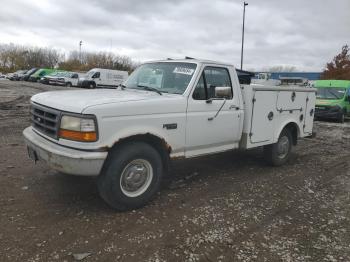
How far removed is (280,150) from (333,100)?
37.5 ft

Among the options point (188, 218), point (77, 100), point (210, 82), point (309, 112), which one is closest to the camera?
point (77, 100)

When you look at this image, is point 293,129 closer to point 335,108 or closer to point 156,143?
point 156,143

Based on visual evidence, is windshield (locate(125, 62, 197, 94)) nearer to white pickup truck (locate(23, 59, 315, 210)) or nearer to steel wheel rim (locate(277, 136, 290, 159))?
white pickup truck (locate(23, 59, 315, 210))

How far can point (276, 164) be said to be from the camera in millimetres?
7379

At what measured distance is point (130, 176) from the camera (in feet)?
Result: 15.3

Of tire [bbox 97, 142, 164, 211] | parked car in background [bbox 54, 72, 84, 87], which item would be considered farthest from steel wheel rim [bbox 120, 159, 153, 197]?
parked car in background [bbox 54, 72, 84, 87]

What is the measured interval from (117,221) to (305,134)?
17.2 feet

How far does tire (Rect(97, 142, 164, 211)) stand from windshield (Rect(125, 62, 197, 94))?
1.18 meters

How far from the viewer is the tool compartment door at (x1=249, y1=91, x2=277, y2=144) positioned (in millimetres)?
6367

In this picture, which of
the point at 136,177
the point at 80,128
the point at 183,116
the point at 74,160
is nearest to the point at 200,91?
the point at 183,116

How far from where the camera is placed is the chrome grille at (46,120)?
14.4ft

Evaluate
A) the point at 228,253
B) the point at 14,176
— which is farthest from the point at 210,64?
the point at 14,176

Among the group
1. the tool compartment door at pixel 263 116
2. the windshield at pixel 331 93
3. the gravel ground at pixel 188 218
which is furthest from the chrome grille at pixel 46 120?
the windshield at pixel 331 93

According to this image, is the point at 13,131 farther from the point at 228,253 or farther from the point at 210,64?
the point at 228,253
